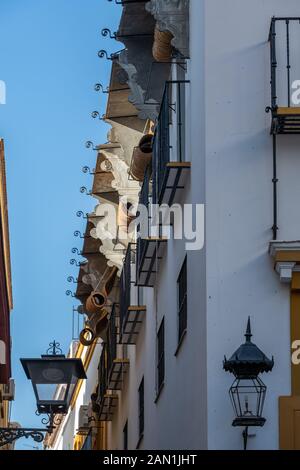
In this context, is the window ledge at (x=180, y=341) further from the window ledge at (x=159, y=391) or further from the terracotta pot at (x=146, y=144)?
the terracotta pot at (x=146, y=144)

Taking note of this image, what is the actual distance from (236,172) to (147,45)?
7.80m

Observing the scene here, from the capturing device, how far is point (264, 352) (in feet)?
50.9

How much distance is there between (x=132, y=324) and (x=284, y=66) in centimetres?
1077

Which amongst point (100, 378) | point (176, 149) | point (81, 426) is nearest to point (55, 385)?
point (176, 149)

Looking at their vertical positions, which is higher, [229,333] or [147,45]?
[147,45]

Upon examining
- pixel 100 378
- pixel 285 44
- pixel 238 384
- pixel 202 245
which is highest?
pixel 100 378

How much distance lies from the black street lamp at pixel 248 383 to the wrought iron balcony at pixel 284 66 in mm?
2026

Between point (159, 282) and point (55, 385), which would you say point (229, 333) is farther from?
point (159, 282)

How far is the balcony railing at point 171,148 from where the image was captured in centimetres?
1839

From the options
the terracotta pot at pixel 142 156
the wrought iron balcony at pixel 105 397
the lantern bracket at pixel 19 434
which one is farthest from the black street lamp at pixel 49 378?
the wrought iron balcony at pixel 105 397

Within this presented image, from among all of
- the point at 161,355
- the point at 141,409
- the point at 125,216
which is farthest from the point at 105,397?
the point at 161,355

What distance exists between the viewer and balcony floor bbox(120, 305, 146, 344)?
25.6m

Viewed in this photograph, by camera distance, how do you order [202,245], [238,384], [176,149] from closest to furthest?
1. [238,384]
2. [202,245]
3. [176,149]

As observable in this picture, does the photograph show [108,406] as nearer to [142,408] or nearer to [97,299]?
[97,299]
